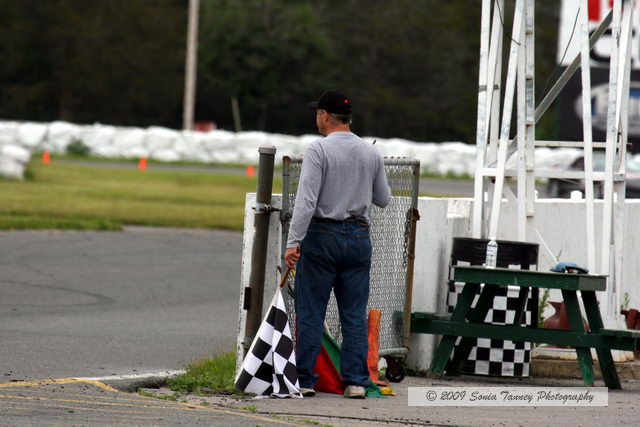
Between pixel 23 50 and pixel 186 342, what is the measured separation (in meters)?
58.5

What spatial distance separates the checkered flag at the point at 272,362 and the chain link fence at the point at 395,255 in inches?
33.5

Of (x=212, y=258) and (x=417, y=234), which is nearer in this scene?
(x=417, y=234)

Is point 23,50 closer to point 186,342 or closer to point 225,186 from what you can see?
point 225,186

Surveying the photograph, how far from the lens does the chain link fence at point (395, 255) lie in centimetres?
756

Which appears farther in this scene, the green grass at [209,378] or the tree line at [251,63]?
the tree line at [251,63]

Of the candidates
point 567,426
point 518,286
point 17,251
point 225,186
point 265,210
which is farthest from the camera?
point 225,186

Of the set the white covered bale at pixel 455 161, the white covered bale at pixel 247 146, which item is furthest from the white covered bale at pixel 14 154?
the white covered bale at pixel 455 161

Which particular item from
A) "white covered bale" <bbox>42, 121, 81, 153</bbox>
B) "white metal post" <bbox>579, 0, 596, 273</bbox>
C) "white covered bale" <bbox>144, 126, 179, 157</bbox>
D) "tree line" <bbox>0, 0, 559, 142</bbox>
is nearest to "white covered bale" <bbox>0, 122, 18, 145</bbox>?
"white covered bale" <bbox>42, 121, 81, 153</bbox>

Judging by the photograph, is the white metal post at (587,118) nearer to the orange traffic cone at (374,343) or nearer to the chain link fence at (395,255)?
the chain link fence at (395,255)

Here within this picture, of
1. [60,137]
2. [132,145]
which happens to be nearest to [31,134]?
[60,137]

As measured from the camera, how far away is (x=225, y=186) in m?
30.0

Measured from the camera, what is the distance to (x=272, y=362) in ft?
21.4

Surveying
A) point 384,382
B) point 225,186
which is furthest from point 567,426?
point 225,186

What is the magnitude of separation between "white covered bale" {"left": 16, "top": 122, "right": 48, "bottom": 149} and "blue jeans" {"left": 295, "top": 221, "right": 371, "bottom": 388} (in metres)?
33.9
